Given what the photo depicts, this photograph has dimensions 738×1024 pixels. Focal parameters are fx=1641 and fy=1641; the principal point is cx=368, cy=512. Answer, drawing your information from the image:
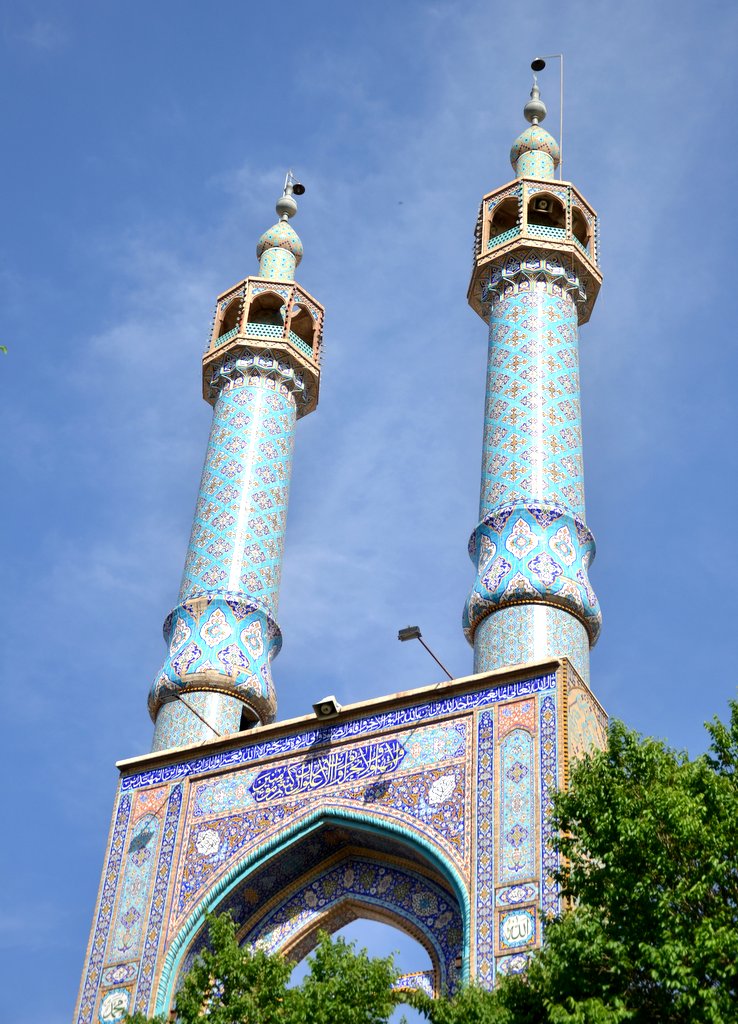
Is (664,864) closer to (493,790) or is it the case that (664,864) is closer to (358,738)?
(493,790)

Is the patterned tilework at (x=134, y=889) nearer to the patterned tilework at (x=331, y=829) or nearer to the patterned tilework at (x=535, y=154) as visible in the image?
the patterned tilework at (x=331, y=829)

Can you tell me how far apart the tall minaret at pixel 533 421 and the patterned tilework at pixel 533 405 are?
0.04ft

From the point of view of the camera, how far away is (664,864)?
291 inches

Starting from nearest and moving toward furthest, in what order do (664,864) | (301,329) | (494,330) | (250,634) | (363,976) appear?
(664,864) < (363,976) < (250,634) < (494,330) < (301,329)

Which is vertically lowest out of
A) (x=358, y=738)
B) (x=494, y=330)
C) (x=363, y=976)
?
(x=363, y=976)

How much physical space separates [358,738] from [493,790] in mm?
1188

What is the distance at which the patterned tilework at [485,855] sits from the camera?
9352 mm

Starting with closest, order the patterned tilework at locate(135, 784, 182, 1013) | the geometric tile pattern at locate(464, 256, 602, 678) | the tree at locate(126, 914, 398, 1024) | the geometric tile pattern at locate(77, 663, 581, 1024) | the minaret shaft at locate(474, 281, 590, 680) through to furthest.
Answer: the tree at locate(126, 914, 398, 1024), the geometric tile pattern at locate(77, 663, 581, 1024), the patterned tilework at locate(135, 784, 182, 1013), the minaret shaft at locate(474, 281, 590, 680), the geometric tile pattern at locate(464, 256, 602, 678)

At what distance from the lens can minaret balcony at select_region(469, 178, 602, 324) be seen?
13.9 meters

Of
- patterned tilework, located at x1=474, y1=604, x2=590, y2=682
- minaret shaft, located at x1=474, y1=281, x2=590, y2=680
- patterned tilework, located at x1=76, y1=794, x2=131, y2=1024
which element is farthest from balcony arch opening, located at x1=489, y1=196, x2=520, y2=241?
patterned tilework, located at x1=76, y1=794, x2=131, y2=1024

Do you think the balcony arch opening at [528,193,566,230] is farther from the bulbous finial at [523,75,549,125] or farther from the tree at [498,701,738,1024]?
the tree at [498,701,738,1024]

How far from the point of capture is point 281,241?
16.0m

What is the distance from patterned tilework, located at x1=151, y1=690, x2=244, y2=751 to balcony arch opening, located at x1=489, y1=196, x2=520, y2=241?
4917mm

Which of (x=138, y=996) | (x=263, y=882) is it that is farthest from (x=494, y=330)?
(x=138, y=996)
